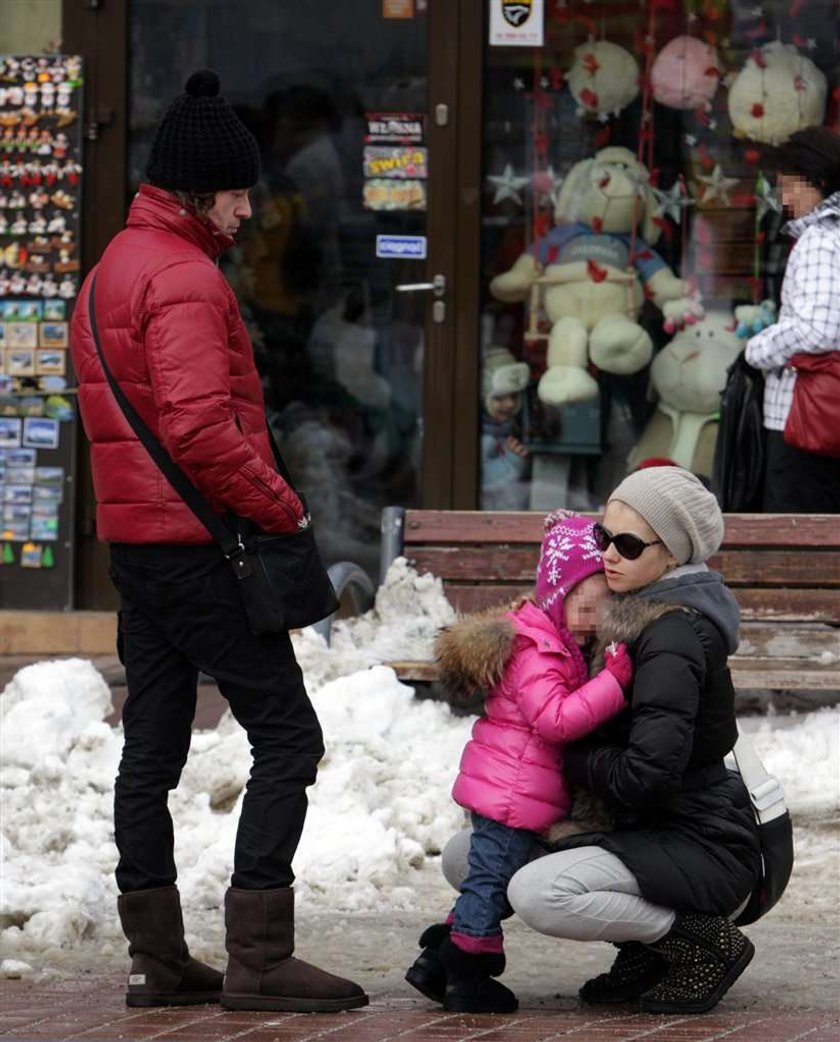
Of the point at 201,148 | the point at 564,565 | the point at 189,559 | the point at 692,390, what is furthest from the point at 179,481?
the point at 692,390

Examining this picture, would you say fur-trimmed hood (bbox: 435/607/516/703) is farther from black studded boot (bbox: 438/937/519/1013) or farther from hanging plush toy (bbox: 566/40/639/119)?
hanging plush toy (bbox: 566/40/639/119)

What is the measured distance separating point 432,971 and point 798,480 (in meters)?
3.80

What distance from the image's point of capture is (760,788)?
15.5 ft

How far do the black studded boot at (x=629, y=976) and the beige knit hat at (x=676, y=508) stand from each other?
2.81ft

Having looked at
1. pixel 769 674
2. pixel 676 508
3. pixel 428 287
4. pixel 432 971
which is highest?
pixel 428 287

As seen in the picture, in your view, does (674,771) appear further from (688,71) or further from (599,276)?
(688,71)

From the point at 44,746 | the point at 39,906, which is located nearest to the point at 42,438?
the point at 44,746

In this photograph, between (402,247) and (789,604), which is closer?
(789,604)

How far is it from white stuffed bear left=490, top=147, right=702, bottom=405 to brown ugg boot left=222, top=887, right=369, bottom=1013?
17.4 ft

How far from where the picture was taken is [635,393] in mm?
9688

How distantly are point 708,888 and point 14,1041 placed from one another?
1447 millimetres

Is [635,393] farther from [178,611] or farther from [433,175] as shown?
[178,611]

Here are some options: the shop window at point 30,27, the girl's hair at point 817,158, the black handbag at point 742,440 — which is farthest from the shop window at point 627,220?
the shop window at point 30,27

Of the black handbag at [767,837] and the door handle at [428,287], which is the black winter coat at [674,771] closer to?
the black handbag at [767,837]
